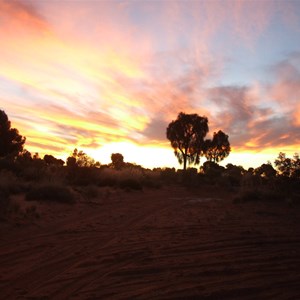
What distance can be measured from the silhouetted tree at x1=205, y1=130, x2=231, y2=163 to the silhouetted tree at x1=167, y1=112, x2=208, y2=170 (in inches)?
470

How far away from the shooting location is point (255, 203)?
1834 centimetres

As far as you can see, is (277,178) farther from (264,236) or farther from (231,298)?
(231,298)

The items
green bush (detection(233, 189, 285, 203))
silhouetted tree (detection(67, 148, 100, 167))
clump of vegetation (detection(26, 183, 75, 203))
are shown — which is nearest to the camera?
clump of vegetation (detection(26, 183, 75, 203))

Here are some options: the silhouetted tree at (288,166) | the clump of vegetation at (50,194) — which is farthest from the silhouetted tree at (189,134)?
the clump of vegetation at (50,194)

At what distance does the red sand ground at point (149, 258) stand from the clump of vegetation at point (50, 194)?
286 centimetres

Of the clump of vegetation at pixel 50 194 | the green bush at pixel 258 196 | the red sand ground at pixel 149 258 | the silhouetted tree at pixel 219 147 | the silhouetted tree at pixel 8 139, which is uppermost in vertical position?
the silhouetted tree at pixel 219 147

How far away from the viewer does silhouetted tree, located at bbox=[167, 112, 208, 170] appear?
46.3 meters

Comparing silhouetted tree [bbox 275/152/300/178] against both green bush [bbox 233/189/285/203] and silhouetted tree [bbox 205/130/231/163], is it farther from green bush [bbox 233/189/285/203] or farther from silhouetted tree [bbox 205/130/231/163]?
silhouetted tree [bbox 205/130/231/163]

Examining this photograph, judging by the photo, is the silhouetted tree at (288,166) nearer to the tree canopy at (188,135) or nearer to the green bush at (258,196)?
the green bush at (258,196)

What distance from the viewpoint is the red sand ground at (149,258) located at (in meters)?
5.29

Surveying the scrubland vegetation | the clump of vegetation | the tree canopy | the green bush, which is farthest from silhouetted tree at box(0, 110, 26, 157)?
the green bush

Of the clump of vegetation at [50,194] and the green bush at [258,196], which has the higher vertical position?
the green bush at [258,196]

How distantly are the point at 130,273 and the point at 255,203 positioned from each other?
44.1ft

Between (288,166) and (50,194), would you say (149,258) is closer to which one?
(50,194)
